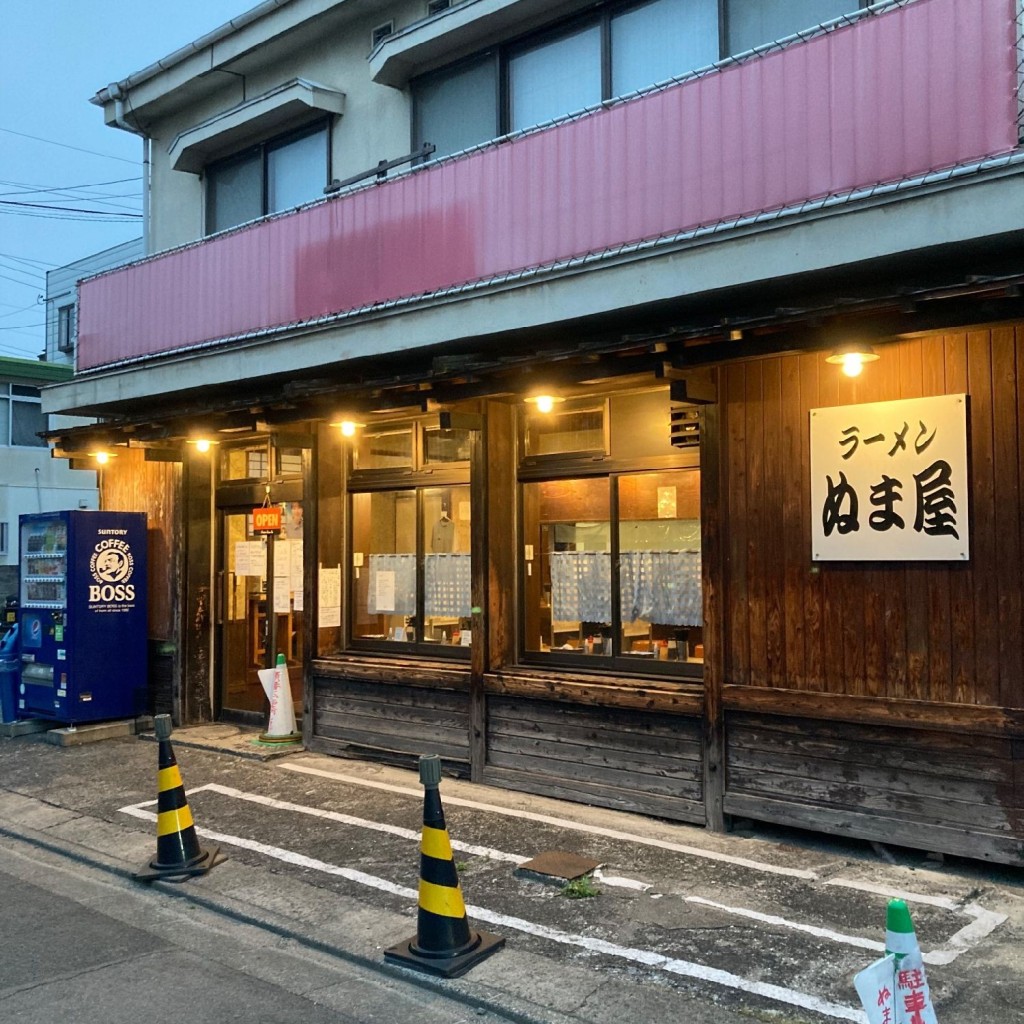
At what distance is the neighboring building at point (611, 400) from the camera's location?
21.0 feet

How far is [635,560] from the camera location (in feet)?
27.7

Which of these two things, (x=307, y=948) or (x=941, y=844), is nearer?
(x=307, y=948)

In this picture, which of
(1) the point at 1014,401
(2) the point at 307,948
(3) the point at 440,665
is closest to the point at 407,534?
(3) the point at 440,665

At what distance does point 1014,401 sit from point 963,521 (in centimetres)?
80

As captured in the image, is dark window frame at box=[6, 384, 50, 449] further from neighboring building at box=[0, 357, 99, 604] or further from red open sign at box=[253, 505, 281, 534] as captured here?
red open sign at box=[253, 505, 281, 534]

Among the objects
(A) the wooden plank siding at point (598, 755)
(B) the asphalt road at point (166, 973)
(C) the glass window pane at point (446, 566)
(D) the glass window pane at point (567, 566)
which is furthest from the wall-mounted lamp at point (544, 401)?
(B) the asphalt road at point (166, 973)

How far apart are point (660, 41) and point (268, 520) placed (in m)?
6.34

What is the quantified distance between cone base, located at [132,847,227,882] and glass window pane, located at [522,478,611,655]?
11.2ft

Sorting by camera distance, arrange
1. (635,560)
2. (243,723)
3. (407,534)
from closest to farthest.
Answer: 1. (635,560)
2. (407,534)
3. (243,723)

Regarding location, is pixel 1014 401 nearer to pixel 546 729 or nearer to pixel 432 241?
pixel 546 729

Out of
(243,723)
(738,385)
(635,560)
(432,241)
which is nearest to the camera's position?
(738,385)

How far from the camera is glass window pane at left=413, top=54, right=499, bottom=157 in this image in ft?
33.5

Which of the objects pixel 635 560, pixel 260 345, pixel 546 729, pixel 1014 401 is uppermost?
pixel 260 345

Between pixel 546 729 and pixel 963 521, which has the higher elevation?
pixel 963 521
